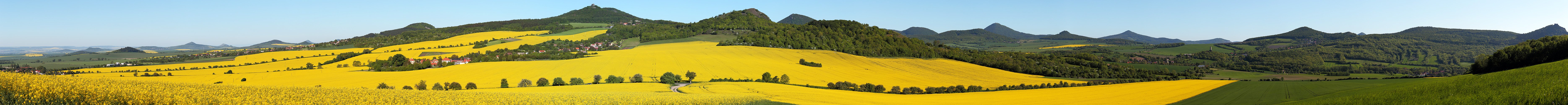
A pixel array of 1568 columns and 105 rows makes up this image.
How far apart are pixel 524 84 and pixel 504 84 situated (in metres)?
1.27

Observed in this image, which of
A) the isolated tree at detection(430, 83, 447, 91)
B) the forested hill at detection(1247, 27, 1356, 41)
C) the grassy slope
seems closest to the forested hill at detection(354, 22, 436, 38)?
the isolated tree at detection(430, 83, 447, 91)

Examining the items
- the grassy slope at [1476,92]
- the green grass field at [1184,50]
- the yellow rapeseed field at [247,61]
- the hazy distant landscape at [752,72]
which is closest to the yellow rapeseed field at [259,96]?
the hazy distant landscape at [752,72]

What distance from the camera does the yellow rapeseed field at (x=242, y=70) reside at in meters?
53.7

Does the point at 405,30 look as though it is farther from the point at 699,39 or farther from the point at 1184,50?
the point at 1184,50

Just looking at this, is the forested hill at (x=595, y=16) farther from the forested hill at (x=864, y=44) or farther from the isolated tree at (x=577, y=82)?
the isolated tree at (x=577, y=82)

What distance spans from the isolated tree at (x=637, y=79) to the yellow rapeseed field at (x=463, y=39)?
190 ft

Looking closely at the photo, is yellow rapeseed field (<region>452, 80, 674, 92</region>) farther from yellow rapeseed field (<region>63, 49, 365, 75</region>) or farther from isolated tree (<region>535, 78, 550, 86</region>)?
yellow rapeseed field (<region>63, 49, 365, 75</region>)

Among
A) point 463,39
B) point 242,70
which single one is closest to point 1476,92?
point 242,70

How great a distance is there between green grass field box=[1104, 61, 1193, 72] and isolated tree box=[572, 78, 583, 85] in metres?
71.6

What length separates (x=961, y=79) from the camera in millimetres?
55844

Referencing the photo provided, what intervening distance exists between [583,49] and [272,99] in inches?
2486

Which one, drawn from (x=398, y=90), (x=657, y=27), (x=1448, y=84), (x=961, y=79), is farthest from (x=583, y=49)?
(x=1448, y=84)

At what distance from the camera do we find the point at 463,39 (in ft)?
352

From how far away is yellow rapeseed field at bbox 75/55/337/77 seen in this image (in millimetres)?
53719
